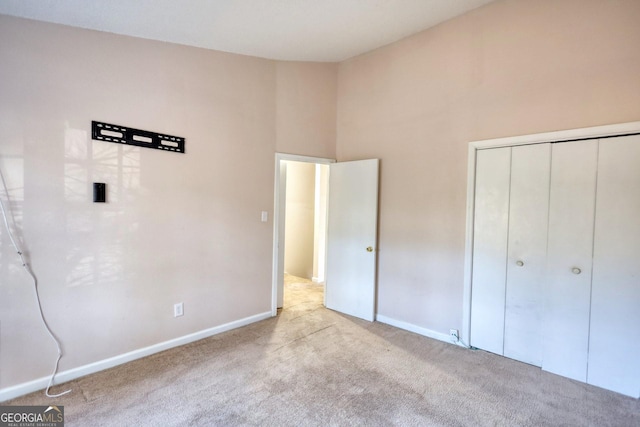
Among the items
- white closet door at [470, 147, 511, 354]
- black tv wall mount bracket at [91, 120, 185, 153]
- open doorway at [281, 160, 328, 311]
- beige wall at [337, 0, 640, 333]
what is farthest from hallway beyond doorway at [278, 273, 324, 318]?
black tv wall mount bracket at [91, 120, 185, 153]

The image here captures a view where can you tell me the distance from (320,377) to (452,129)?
257cm

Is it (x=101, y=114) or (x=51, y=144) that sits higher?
(x=101, y=114)

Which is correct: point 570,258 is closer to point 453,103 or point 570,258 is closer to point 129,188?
point 453,103

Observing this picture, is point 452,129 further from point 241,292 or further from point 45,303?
point 45,303

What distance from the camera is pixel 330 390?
2.31 m

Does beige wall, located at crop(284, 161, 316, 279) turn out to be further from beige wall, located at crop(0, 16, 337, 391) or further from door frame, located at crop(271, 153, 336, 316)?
beige wall, located at crop(0, 16, 337, 391)

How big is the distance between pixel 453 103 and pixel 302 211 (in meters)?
3.24

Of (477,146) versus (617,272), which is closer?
(617,272)

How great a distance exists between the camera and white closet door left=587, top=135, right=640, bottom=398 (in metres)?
2.27

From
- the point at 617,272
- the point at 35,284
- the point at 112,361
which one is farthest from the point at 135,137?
the point at 617,272

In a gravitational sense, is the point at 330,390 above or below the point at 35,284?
below

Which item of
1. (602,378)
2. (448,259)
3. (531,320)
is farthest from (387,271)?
(602,378)

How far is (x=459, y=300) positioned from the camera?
10.1 feet

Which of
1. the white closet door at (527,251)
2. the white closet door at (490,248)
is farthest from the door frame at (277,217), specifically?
the white closet door at (527,251)
